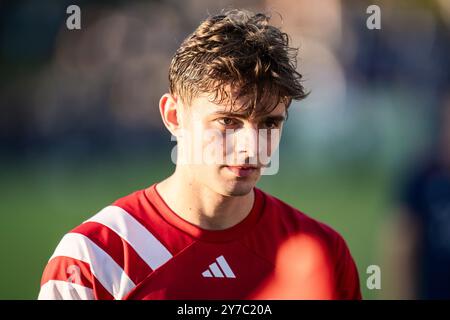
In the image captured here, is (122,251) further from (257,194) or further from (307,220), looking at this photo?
(307,220)

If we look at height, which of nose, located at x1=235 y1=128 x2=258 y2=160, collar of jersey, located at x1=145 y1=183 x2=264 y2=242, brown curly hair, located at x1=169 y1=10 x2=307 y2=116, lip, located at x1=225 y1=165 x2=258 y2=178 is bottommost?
collar of jersey, located at x1=145 y1=183 x2=264 y2=242

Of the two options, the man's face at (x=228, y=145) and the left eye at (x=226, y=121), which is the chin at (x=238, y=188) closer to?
the man's face at (x=228, y=145)

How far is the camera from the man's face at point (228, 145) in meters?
1.57

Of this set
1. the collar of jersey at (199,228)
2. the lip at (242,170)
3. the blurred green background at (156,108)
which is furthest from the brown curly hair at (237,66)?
the blurred green background at (156,108)

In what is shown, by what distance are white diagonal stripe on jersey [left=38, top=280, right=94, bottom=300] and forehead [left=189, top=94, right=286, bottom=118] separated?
1.75 feet

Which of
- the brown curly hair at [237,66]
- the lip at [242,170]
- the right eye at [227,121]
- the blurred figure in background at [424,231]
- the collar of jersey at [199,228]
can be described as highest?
the brown curly hair at [237,66]

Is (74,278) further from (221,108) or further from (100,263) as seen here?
(221,108)

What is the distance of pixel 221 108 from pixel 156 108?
6.00 ft

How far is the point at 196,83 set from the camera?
165cm

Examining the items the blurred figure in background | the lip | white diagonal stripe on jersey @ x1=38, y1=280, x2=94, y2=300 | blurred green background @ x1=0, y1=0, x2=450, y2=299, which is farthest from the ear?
the blurred figure in background

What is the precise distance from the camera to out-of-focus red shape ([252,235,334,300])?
5.64 feet

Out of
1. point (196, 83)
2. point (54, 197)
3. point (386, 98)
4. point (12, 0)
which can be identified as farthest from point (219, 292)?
point (12, 0)

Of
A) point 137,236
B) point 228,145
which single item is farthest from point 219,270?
point 228,145

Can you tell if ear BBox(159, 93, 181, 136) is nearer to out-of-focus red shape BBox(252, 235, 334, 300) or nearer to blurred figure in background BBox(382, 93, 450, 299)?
out-of-focus red shape BBox(252, 235, 334, 300)
